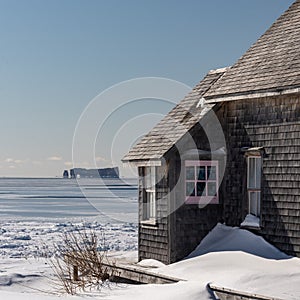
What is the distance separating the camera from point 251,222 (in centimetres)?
1764

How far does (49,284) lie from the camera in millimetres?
20031

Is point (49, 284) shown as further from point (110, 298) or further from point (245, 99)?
point (245, 99)

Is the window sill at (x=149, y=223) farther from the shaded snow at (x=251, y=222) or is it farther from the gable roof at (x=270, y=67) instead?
the gable roof at (x=270, y=67)

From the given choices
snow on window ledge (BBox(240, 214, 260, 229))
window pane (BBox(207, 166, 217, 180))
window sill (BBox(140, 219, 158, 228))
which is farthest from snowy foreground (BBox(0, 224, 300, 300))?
window pane (BBox(207, 166, 217, 180))

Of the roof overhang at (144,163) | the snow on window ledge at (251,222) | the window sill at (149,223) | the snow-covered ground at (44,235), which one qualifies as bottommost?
the snow-covered ground at (44,235)

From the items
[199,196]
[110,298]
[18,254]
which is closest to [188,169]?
[199,196]

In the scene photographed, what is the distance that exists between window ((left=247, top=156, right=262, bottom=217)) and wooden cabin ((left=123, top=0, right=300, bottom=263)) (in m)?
0.02

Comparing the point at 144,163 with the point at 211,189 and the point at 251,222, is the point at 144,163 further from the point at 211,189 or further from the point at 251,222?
the point at 251,222

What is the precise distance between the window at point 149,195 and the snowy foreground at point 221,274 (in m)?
1.19

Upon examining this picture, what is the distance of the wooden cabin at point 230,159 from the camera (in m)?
16.8

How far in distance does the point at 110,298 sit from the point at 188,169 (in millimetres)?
3747

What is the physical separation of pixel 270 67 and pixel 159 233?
469 cm

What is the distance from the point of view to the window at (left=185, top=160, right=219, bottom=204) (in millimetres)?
18375

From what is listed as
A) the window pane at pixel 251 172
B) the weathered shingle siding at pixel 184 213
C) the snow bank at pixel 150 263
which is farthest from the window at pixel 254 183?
the snow bank at pixel 150 263
